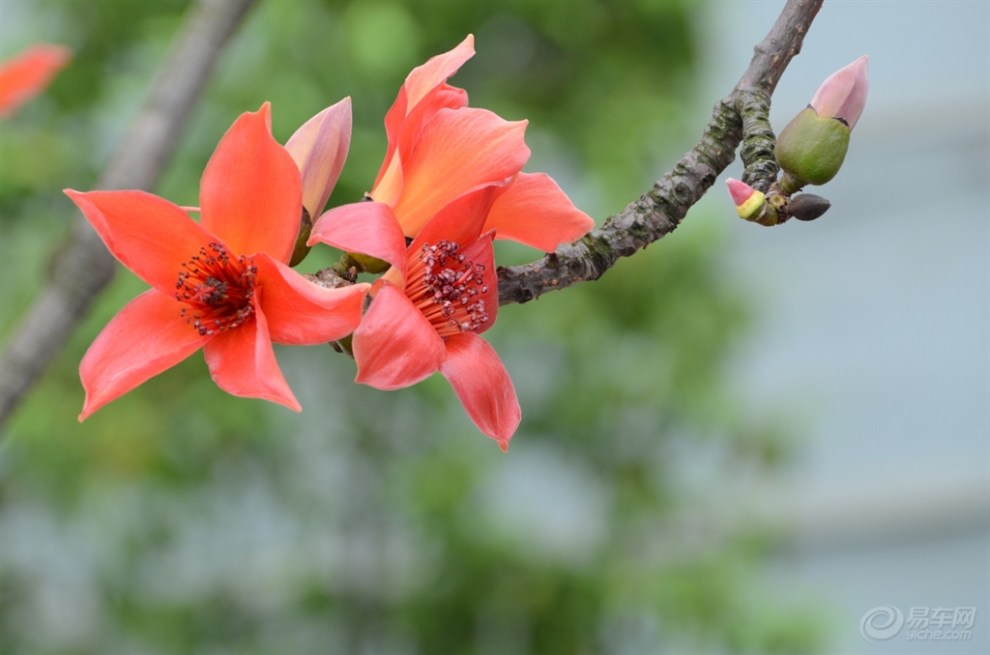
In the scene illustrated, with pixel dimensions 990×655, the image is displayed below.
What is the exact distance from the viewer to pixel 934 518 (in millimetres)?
2568

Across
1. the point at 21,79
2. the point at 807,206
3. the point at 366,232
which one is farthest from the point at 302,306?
the point at 21,79

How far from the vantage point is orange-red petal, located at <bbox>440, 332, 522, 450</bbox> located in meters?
0.30

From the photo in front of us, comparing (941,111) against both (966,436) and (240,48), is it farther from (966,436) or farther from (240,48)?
(240,48)

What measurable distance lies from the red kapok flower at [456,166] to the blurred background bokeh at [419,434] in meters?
1.07

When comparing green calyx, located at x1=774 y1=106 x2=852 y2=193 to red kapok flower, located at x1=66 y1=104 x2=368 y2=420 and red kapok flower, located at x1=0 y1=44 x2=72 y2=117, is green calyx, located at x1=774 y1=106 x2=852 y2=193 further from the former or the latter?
red kapok flower, located at x1=0 y1=44 x2=72 y2=117

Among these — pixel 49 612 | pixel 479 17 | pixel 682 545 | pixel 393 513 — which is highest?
pixel 479 17

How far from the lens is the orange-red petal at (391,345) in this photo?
270mm

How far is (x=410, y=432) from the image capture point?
1.82m

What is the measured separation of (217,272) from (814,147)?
0.55 feet

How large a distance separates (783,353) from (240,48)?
56.2 inches

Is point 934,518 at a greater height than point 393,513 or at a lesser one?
greater

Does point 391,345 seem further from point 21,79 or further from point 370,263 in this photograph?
point 21,79

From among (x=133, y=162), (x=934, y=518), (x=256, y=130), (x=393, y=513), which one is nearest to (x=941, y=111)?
(x=934, y=518)

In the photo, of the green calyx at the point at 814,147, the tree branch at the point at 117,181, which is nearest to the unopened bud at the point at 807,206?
the green calyx at the point at 814,147
